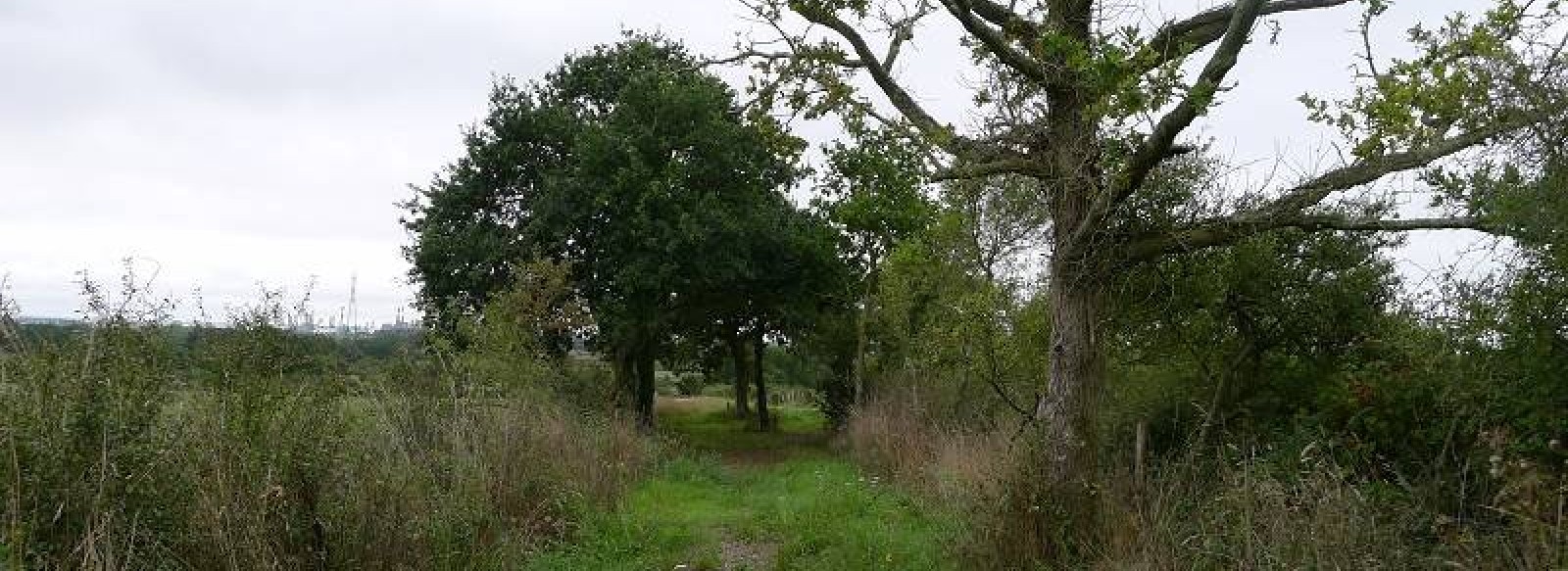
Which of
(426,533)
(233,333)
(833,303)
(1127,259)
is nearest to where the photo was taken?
(233,333)


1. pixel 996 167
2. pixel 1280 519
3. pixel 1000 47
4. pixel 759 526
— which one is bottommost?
pixel 759 526

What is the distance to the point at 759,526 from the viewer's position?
11.0 meters

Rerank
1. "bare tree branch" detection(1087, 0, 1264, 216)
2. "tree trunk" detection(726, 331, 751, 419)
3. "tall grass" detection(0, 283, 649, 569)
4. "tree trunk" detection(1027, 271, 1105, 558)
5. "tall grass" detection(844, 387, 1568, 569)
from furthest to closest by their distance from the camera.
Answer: "tree trunk" detection(726, 331, 751, 419) < "tree trunk" detection(1027, 271, 1105, 558) < "bare tree branch" detection(1087, 0, 1264, 216) < "tall grass" detection(0, 283, 649, 569) < "tall grass" detection(844, 387, 1568, 569)

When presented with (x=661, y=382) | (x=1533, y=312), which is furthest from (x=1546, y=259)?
(x=661, y=382)

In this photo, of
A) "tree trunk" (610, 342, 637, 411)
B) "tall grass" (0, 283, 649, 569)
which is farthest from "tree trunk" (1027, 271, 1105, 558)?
"tree trunk" (610, 342, 637, 411)

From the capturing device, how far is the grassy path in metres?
9.05

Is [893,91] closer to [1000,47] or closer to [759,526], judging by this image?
[1000,47]

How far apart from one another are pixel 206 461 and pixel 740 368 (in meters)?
25.3

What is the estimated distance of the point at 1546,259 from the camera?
6.30 metres

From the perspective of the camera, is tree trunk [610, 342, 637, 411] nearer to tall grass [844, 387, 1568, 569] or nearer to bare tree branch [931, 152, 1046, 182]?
bare tree branch [931, 152, 1046, 182]

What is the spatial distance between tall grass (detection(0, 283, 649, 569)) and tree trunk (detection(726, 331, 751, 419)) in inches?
804

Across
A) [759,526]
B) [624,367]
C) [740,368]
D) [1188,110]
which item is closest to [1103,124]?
[1188,110]

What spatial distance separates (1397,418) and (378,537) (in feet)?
22.8

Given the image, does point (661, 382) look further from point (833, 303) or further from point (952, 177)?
point (952, 177)
